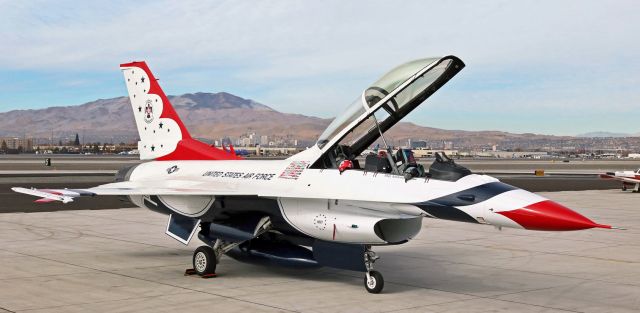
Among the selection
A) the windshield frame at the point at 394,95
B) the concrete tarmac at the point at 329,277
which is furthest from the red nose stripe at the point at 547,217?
the windshield frame at the point at 394,95

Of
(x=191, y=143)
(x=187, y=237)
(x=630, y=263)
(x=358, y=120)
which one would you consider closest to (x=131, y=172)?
(x=191, y=143)

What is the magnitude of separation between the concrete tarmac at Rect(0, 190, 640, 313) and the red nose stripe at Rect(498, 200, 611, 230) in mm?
1355

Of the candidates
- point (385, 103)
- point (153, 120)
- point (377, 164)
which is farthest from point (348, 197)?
point (153, 120)

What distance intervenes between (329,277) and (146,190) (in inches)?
139

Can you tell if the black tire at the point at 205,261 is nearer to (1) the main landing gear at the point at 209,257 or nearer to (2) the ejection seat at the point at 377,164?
(1) the main landing gear at the point at 209,257

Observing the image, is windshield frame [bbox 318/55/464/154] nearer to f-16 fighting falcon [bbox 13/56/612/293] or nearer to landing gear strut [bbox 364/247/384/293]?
f-16 fighting falcon [bbox 13/56/612/293]

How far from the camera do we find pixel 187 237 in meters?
13.4

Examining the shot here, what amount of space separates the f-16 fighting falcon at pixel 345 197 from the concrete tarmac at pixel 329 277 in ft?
1.98

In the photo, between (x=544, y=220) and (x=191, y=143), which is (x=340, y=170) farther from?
(x=191, y=143)

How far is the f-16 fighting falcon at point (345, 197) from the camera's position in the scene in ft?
33.1

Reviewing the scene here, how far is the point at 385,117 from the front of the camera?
1177cm

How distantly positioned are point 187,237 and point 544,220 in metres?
6.69

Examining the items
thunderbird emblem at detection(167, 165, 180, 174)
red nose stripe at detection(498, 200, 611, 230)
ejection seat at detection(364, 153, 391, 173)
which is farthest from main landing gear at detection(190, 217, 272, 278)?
red nose stripe at detection(498, 200, 611, 230)

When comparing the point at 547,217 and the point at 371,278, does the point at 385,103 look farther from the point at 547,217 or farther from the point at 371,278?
the point at 547,217
